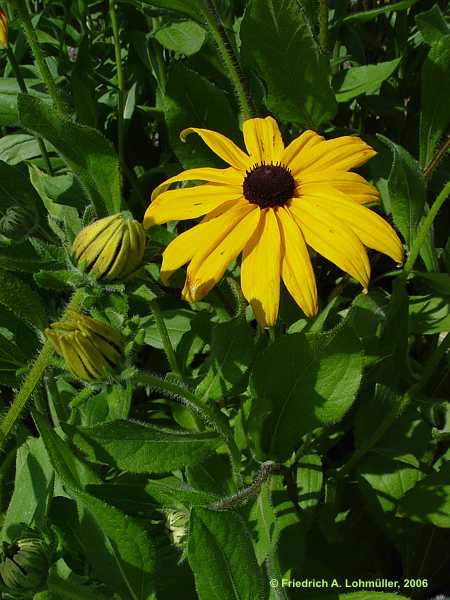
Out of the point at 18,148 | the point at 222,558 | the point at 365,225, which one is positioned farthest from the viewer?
the point at 18,148

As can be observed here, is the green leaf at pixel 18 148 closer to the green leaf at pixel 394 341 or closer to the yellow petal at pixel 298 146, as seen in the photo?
the yellow petal at pixel 298 146

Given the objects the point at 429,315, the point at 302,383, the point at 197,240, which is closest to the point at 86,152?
the point at 197,240

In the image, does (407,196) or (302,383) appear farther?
(407,196)

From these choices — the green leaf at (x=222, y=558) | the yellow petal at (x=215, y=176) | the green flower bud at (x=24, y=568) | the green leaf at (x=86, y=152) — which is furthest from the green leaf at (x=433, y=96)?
the green flower bud at (x=24, y=568)

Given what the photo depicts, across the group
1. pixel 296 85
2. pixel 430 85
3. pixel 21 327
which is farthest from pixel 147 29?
pixel 21 327

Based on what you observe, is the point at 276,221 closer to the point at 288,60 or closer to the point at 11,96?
the point at 288,60

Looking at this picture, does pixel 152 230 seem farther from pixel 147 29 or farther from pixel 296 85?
pixel 147 29
